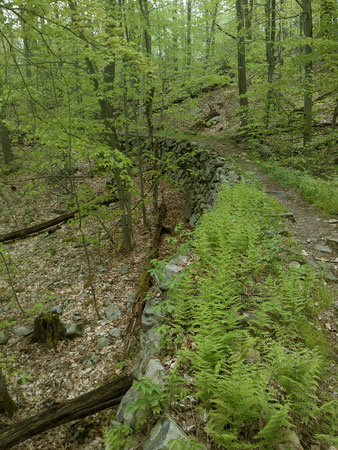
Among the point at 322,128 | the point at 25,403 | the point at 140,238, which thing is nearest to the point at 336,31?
the point at 322,128

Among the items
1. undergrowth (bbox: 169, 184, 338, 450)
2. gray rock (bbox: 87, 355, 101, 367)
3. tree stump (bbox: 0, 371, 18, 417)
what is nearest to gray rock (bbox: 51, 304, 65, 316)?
gray rock (bbox: 87, 355, 101, 367)

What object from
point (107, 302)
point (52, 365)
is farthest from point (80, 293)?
point (52, 365)

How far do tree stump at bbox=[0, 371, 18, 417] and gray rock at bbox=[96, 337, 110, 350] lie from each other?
1676mm

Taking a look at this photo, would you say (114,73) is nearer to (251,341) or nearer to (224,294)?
(224,294)

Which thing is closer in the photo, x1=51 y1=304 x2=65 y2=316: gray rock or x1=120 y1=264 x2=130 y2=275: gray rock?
x1=51 y1=304 x2=65 y2=316: gray rock

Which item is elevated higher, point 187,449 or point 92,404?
point 187,449

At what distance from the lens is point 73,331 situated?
20.2 ft

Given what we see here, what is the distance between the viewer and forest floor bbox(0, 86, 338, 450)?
14.1ft

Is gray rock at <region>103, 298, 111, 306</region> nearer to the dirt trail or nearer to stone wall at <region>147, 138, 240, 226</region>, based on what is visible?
stone wall at <region>147, 138, 240, 226</region>

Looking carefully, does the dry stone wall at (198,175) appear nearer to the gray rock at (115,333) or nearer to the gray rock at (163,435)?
the gray rock at (115,333)

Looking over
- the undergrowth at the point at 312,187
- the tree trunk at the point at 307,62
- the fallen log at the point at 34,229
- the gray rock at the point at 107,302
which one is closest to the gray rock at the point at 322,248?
the undergrowth at the point at 312,187

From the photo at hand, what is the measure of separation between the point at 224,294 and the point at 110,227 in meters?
8.09

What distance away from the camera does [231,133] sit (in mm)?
14898

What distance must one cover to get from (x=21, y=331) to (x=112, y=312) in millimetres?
2191
